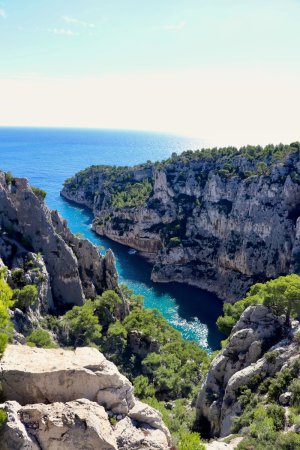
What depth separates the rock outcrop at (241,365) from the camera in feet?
115

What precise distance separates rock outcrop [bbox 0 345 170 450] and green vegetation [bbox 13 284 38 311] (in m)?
20.4

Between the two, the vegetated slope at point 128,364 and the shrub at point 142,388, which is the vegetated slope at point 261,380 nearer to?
the vegetated slope at point 128,364

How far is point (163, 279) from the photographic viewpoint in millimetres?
100688

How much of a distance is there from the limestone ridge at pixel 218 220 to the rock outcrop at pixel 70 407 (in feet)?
221

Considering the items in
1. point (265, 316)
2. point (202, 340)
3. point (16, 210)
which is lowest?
point (202, 340)

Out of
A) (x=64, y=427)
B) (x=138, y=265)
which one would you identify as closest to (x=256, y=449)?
(x=64, y=427)

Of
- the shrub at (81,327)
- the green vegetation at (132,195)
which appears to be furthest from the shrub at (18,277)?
the green vegetation at (132,195)

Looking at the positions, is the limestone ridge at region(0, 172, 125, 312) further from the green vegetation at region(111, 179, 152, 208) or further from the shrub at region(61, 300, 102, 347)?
the green vegetation at region(111, 179, 152, 208)

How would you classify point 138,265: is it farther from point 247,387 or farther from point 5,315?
point 5,315

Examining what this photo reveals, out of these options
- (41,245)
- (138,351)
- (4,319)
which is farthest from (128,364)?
(4,319)

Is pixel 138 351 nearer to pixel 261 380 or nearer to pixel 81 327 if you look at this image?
pixel 81 327

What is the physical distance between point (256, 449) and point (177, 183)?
102m

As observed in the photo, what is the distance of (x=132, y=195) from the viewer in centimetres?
14550

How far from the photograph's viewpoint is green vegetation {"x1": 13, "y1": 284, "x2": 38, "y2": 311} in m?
41.9
